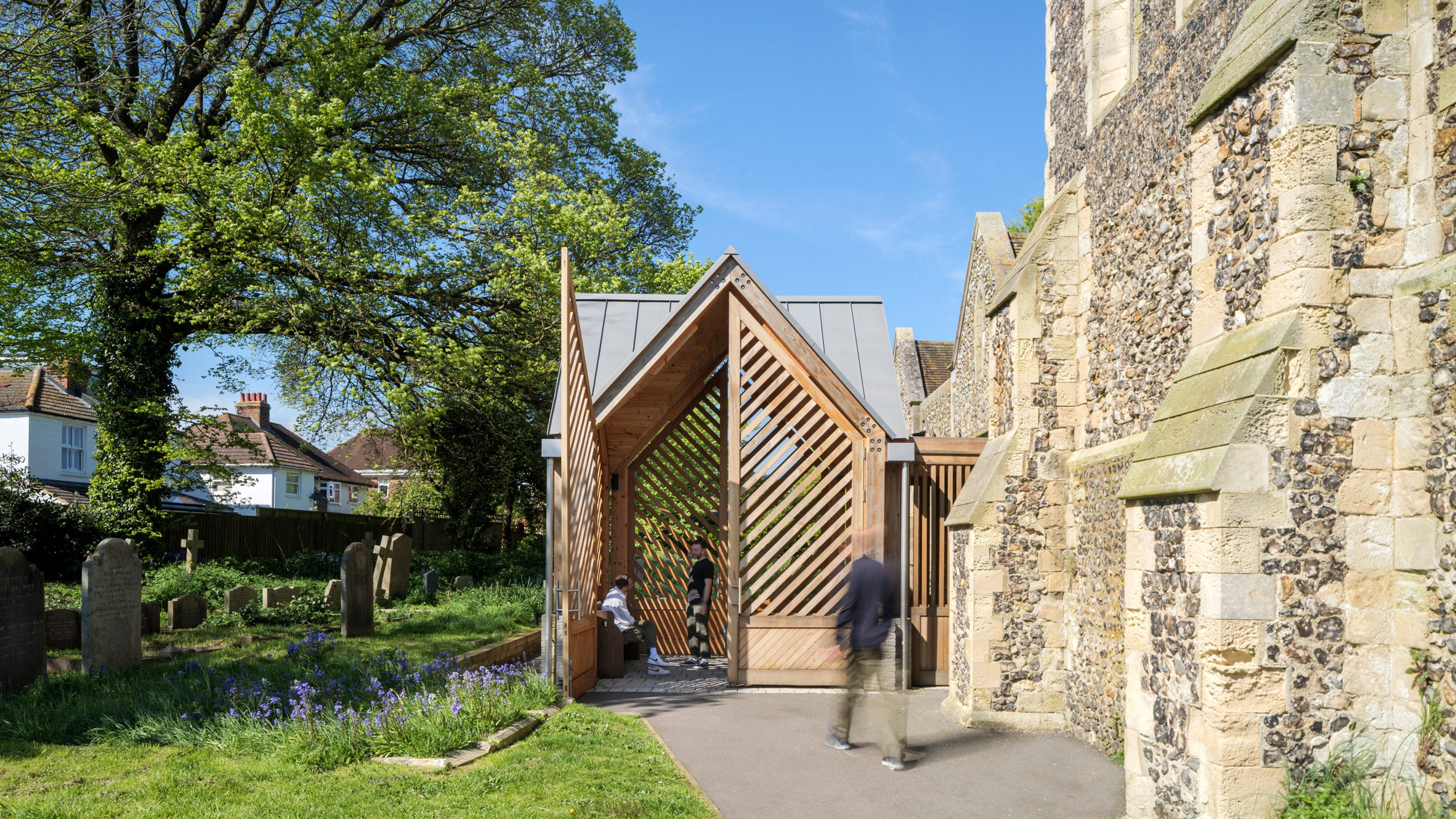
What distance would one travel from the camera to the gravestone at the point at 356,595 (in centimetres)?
1208

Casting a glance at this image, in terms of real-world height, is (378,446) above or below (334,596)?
above

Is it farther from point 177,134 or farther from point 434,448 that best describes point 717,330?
point 434,448

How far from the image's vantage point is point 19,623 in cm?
892

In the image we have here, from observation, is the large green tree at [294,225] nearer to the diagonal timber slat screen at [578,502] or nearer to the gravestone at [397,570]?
the gravestone at [397,570]

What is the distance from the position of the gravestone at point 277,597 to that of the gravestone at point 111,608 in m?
4.61

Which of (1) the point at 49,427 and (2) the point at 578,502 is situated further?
(1) the point at 49,427

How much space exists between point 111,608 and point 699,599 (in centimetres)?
617

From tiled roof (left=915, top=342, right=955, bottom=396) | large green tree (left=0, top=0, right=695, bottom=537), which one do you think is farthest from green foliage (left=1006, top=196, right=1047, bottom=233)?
large green tree (left=0, top=0, right=695, bottom=537)

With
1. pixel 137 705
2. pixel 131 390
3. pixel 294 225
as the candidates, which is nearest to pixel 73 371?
pixel 131 390

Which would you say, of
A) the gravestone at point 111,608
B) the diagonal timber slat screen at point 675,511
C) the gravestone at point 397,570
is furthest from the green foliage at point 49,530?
the diagonal timber slat screen at point 675,511

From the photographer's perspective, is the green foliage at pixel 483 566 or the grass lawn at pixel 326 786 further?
the green foliage at pixel 483 566

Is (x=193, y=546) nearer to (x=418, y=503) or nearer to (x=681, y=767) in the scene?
(x=418, y=503)

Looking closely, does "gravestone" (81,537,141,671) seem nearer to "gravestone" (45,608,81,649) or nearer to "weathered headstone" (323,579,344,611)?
"gravestone" (45,608,81,649)

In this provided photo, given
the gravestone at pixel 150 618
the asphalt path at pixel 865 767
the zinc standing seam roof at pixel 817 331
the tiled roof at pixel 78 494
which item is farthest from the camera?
the tiled roof at pixel 78 494
